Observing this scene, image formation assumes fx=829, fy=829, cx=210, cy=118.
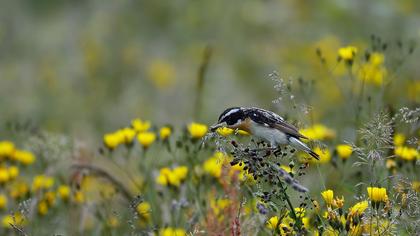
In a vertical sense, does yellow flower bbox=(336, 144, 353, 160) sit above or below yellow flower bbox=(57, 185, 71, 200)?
below

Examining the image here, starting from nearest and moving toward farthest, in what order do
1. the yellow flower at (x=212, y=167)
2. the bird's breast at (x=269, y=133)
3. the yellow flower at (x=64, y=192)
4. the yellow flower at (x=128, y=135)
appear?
1. the bird's breast at (x=269, y=133)
2. the yellow flower at (x=212, y=167)
3. the yellow flower at (x=128, y=135)
4. the yellow flower at (x=64, y=192)

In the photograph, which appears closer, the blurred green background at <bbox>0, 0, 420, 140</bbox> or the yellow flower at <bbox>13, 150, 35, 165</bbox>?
the yellow flower at <bbox>13, 150, 35, 165</bbox>

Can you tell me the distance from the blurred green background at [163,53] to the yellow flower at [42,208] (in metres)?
2.15

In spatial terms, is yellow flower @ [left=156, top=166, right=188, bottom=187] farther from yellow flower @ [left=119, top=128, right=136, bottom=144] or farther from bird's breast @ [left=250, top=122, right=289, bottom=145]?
bird's breast @ [left=250, top=122, right=289, bottom=145]

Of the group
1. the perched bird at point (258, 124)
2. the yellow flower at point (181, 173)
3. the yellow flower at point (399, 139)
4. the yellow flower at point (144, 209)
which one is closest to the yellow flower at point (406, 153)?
the yellow flower at point (399, 139)

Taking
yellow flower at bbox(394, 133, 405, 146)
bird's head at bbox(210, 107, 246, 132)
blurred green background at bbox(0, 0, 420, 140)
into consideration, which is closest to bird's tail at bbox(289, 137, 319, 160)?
bird's head at bbox(210, 107, 246, 132)

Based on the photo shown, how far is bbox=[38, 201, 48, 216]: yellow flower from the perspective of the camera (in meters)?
4.48

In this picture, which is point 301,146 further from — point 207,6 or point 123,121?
point 207,6

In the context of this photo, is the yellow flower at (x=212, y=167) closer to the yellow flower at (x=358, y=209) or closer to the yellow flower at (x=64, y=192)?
the yellow flower at (x=64, y=192)

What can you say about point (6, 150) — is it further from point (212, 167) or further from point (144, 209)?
point (212, 167)

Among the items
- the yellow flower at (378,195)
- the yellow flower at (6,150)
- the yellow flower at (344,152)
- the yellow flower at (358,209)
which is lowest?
the yellow flower at (358,209)

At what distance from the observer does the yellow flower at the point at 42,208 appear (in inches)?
176

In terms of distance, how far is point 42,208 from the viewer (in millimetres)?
4500

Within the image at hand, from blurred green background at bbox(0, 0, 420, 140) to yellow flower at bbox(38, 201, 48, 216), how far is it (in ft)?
7.04
